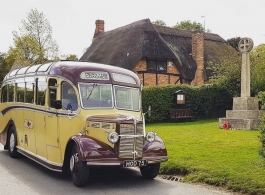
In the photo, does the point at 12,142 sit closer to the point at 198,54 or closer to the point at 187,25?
the point at 198,54

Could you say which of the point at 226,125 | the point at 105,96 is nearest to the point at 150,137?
the point at 105,96

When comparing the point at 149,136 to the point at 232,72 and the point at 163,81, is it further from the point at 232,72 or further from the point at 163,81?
the point at 163,81

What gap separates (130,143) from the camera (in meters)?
8.01

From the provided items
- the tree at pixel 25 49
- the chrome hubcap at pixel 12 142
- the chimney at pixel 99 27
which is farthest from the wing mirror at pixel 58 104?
the chimney at pixel 99 27

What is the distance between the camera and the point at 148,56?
30203 mm

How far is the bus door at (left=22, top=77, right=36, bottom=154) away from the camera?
10.3 meters

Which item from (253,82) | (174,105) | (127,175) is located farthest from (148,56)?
(127,175)

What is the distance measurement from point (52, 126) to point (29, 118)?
184cm

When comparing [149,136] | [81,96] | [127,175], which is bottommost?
[127,175]

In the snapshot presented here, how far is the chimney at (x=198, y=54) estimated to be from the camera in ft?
116

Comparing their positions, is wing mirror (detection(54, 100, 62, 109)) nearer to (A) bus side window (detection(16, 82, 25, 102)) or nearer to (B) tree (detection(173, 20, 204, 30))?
(A) bus side window (detection(16, 82, 25, 102))

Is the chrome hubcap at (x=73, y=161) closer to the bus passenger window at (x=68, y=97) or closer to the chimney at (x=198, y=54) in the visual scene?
the bus passenger window at (x=68, y=97)

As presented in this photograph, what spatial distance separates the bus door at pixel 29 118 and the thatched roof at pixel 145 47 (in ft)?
62.8

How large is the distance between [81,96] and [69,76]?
594 millimetres
